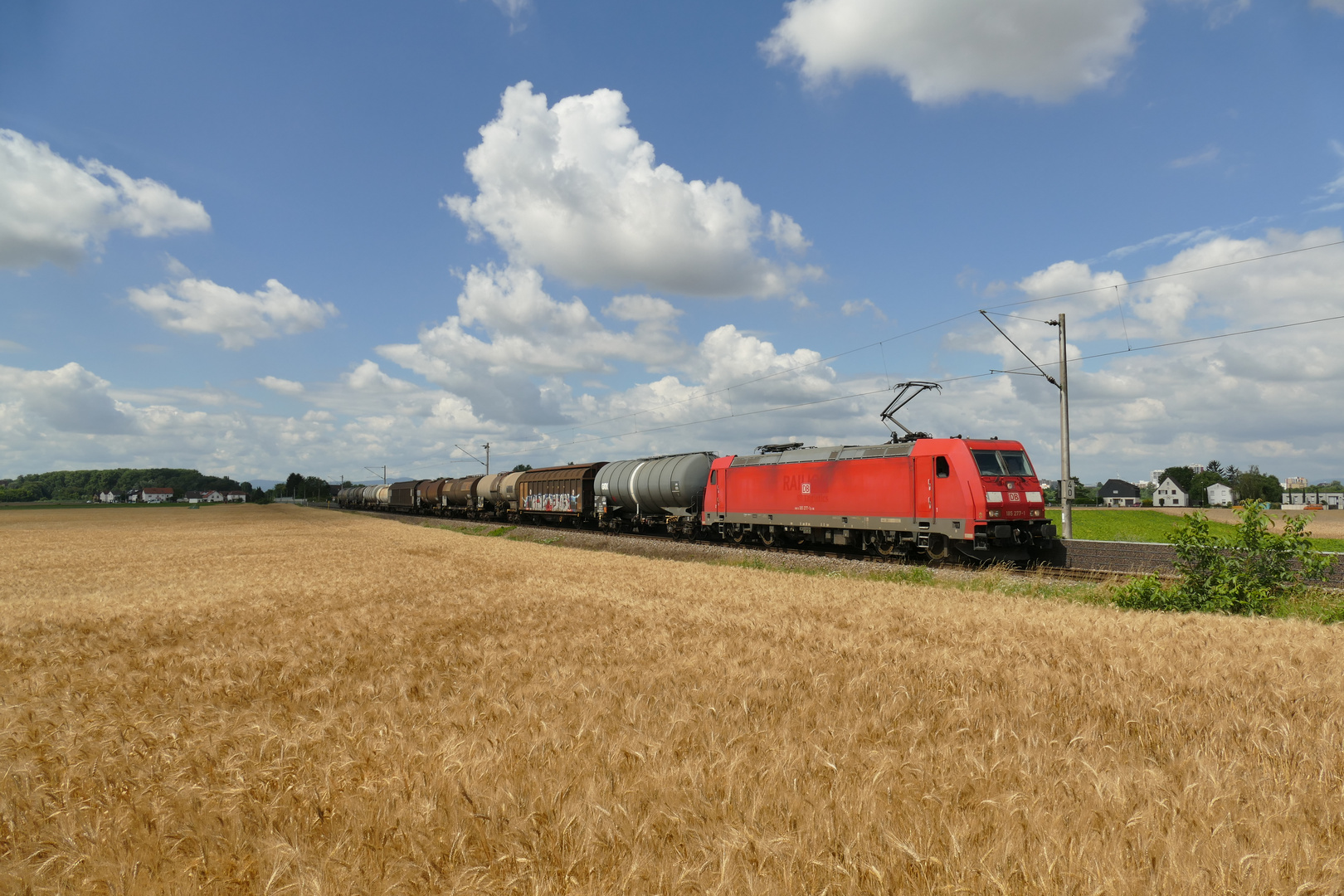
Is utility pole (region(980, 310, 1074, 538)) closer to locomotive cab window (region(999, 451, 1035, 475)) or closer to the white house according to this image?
locomotive cab window (region(999, 451, 1035, 475))

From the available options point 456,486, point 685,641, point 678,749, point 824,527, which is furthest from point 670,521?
point 456,486

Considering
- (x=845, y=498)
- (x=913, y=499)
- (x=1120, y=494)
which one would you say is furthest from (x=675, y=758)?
(x=1120, y=494)

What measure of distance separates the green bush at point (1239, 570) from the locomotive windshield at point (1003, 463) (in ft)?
24.8

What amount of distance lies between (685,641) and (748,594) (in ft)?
16.5

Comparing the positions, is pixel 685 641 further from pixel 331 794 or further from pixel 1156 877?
pixel 1156 877

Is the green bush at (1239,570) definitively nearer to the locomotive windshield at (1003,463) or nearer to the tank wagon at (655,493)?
the locomotive windshield at (1003,463)

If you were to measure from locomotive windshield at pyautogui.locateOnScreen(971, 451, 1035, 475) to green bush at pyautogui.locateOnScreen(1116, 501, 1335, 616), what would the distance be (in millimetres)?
7569

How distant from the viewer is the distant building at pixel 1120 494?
15788cm

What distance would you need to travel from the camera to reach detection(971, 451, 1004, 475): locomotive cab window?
21875 millimetres

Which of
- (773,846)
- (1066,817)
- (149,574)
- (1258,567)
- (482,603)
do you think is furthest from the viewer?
(149,574)

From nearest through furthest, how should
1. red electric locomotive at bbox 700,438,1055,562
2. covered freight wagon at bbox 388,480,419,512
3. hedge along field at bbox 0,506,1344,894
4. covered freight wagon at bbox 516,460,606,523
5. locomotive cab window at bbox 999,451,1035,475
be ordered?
hedge along field at bbox 0,506,1344,894 → red electric locomotive at bbox 700,438,1055,562 → locomotive cab window at bbox 999,451,1035,475 → covered freight wagon at bbox 516,460,606,523 → covered freight wagon at bbox 388,480,419,512

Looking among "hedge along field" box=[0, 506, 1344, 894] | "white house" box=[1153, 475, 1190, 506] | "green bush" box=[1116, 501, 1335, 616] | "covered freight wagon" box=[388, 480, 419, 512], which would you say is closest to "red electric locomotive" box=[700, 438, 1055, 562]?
"green bush" box=[1116, 501, 1335, 616]

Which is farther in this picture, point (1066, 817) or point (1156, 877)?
point (1066, 817)

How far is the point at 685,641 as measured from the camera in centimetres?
820
